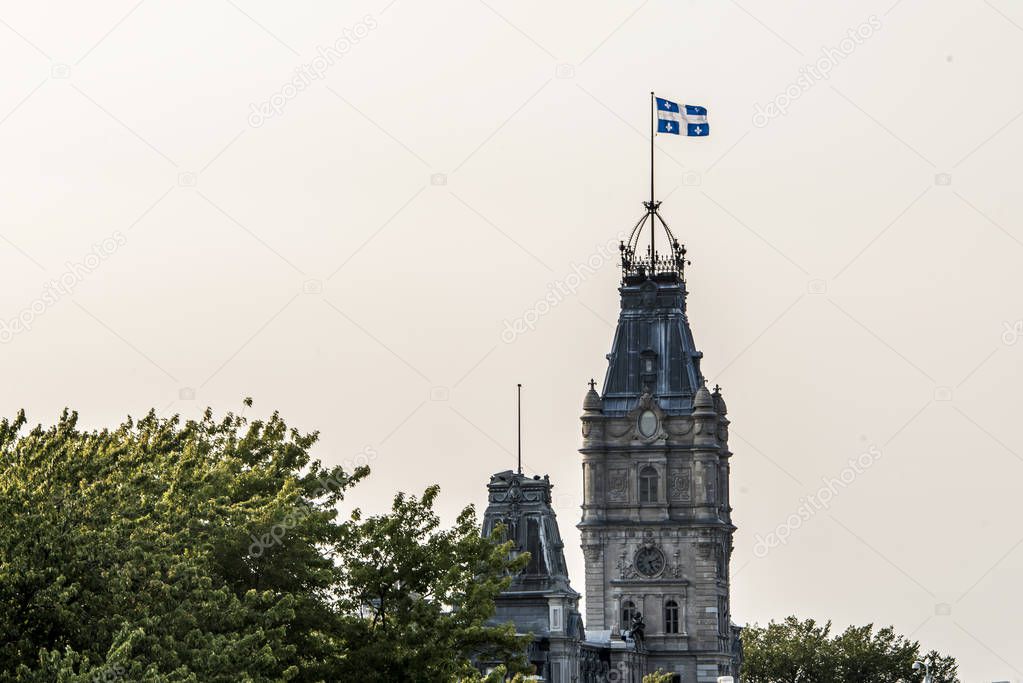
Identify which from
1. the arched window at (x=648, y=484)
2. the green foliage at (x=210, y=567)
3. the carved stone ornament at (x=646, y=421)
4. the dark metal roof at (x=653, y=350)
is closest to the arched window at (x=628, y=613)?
the arched window at (x=648, y=484)

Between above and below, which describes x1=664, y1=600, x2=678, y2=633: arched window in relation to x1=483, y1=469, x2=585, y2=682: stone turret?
above

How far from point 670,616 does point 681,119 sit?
132 feet

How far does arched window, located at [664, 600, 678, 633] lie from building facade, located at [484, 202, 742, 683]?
73 mm

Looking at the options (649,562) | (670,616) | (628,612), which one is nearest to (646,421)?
(649,562)

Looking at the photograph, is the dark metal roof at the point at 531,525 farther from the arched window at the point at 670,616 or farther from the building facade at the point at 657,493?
the arched window at the point at 670,616

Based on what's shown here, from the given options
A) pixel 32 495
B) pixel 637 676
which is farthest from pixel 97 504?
pixel 637 676

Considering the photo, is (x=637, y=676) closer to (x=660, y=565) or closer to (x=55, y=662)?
(x=660, y=565)

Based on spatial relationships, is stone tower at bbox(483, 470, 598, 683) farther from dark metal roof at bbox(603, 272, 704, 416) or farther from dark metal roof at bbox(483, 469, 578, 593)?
dark metal roof at bbox(603, 272, 704, 416)

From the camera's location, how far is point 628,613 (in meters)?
188

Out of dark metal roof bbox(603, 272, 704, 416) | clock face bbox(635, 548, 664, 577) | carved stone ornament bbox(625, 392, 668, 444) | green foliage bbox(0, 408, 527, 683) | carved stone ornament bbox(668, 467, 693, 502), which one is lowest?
green foliage bbox(0, 408, 527, 683)

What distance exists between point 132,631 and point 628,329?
456 ft

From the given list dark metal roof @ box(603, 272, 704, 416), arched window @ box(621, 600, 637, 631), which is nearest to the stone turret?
arched window @ box(621, 600, 637, 631)

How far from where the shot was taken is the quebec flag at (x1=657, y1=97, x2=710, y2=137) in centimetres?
16650

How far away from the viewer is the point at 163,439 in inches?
2876
